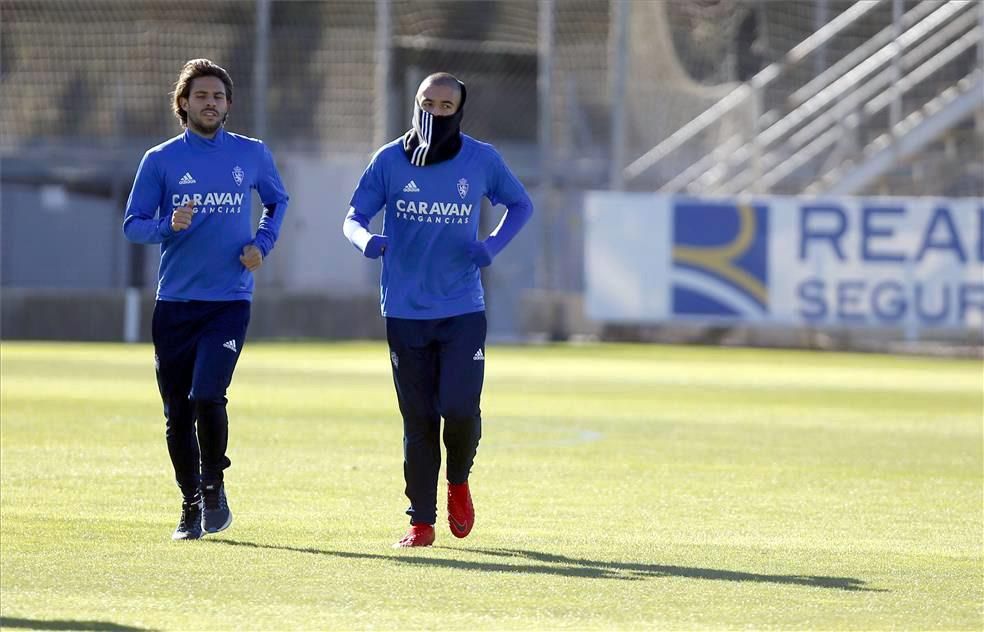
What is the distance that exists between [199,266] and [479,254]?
1254 mm

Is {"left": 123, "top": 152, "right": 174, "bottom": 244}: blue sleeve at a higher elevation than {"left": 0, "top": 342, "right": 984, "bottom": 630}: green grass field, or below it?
higher

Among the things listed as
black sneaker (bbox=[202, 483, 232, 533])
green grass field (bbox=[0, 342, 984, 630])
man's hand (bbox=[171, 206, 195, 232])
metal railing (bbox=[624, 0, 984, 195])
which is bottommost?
green grass field (bbox=[0, 342, 984, 630])

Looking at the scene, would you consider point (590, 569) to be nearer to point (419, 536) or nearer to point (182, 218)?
point (419, 536)

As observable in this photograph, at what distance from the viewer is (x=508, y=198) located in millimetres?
9133

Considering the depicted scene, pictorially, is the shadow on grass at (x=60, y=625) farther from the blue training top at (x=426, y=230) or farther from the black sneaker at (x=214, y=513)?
the blue training top at (x=426, y=230)

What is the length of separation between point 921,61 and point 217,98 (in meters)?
22.6

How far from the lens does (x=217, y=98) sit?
29.8ft

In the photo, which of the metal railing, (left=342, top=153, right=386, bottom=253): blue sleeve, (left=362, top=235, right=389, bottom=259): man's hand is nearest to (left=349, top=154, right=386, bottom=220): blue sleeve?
(left=342, top=153, right=386, bottom=253): blue sleeve

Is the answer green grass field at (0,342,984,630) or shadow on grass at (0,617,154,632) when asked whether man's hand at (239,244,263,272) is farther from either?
shadow on grass at (0,617,154,632)

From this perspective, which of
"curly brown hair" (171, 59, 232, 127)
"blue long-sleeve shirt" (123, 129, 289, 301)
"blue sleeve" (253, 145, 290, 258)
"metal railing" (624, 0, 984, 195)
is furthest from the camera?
"metal railing" (624, 0, 984, 195)

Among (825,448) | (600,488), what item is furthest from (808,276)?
(600,488)

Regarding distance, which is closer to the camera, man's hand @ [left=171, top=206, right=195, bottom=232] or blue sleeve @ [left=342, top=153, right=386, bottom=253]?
man's hand @ [left=171, top=206, right=195, bottom=232]

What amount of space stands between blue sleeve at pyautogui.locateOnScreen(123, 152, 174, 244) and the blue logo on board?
67.7 feet

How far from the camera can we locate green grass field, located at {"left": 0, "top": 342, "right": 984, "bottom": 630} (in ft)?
23.2
